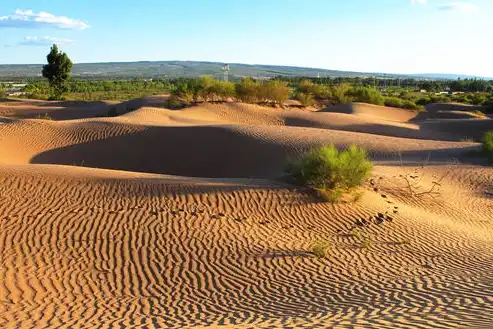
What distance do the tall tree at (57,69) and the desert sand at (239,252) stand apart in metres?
47.4

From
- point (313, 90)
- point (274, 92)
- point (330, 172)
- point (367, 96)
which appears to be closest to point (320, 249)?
point (330, 172)

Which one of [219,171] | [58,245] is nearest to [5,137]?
[219,171]

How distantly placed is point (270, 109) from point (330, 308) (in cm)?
3483

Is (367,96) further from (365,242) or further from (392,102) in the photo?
(365,242)

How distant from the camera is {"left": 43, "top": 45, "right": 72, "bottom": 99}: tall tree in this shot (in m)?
62.3

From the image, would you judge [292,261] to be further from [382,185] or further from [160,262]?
[382,185]

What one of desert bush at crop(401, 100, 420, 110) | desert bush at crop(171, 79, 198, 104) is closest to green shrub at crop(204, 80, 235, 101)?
desert bush at crop(171, 79, 198, 104)

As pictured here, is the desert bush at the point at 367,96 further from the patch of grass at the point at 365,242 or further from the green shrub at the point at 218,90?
the patch of grass at the point at 365,242

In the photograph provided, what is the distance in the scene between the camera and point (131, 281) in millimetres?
9586

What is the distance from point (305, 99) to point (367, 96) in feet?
30.7

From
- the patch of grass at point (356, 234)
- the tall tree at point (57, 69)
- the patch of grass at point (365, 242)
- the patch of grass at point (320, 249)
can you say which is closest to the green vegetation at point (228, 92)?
the tall tree at point (57, 69)

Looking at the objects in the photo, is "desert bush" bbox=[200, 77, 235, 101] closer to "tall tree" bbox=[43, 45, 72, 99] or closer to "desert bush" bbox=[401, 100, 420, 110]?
"desert bush" bbox=[401, 100, 420, 110]

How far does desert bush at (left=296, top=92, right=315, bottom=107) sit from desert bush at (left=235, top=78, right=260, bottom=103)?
18.6 feet

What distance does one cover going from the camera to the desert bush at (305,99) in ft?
165
